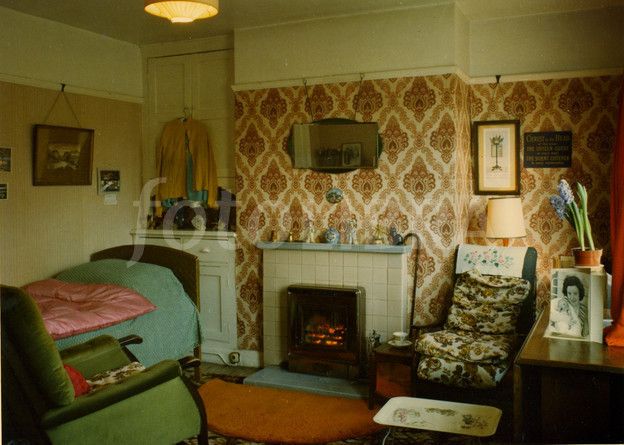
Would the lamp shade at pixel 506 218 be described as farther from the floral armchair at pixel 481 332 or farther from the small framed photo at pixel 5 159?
the small framed photo at pixel 5 159

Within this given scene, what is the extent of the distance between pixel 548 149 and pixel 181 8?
3.08 m

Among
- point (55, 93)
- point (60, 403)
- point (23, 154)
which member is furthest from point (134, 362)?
point (55, 93)

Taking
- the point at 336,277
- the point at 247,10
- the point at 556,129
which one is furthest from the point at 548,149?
the point at 247,10

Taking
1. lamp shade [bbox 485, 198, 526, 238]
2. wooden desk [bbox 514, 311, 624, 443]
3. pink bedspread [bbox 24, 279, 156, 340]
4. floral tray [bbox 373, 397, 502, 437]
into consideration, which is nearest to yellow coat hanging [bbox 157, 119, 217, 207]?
pink bedspread [bbox 24, 279, 156, 340]

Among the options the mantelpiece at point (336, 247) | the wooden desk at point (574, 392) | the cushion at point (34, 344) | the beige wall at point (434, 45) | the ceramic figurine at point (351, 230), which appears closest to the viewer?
the cushion at point (34, 344)

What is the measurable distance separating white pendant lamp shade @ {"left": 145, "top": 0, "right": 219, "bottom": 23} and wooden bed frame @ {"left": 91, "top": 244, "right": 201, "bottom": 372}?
253 cm

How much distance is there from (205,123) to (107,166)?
925 mm

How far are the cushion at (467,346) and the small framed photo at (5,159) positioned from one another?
3222mm

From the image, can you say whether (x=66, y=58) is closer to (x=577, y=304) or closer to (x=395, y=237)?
(x=395, y=237)

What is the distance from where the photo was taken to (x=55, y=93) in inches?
206

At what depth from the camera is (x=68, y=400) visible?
2633 millimetres

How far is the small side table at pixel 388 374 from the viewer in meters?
4.27

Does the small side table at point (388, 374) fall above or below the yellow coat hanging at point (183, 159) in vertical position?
below

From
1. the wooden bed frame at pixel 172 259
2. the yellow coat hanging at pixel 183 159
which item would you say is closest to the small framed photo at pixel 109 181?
the yellow coat hanging at pixel 183 159
